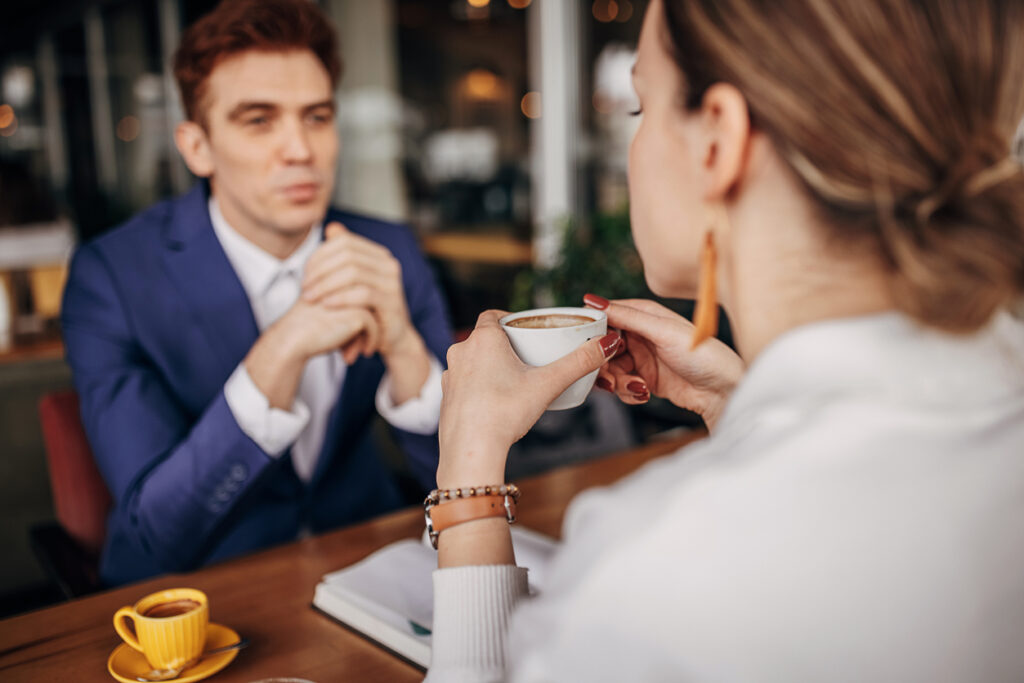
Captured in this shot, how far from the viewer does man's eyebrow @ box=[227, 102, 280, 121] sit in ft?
5.75

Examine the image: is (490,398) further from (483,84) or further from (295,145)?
(483,84)

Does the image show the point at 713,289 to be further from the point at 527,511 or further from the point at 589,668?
the point at 527,511

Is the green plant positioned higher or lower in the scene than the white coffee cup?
lower

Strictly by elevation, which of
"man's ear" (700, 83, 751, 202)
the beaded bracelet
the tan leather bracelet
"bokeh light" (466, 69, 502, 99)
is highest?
"bokeh light" (466, 69, 502, 99)

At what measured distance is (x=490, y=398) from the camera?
3.06 ft

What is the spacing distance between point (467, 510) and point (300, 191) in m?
1.12

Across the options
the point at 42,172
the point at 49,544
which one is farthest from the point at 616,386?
the point at 42,172

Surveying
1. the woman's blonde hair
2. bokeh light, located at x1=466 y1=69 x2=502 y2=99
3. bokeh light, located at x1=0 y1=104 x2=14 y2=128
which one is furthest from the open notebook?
bokeh light, located at x1=0 y1=104 x2=14 y2=128

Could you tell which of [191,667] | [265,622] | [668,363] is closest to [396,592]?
[265,622]

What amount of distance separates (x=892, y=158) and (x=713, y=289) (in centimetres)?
21

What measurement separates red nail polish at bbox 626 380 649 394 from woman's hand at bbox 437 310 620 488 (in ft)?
0.58

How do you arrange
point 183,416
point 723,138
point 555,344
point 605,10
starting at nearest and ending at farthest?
1. point 723,138
2. point 555,344
3. point 183,416
4. point 605,10

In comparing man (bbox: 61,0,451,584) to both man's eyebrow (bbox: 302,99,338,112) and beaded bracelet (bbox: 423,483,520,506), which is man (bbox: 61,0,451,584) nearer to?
man's eyebrow (bbox: 302,99,338,112)

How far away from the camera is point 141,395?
1.59 meters
